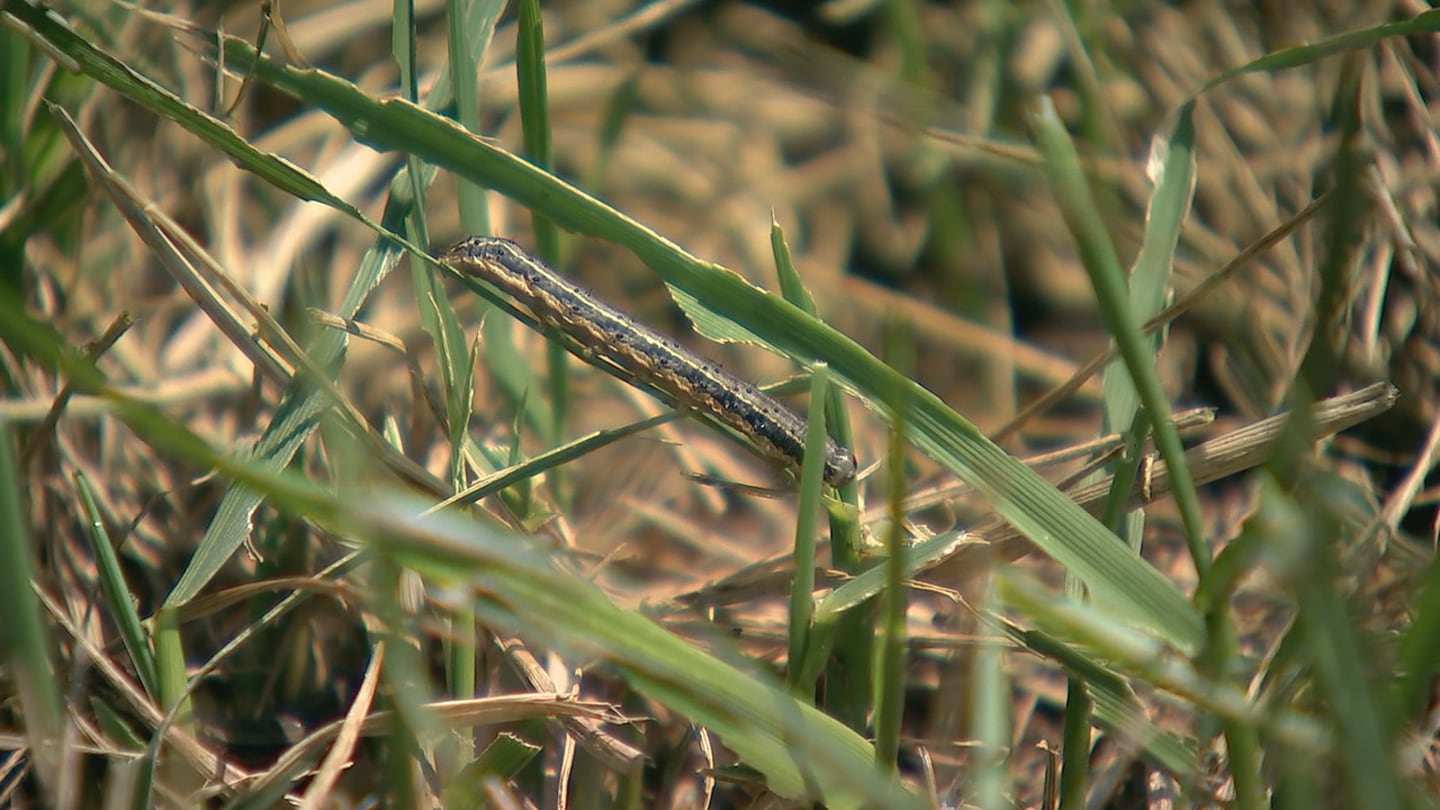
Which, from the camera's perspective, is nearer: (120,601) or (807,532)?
(807,532)

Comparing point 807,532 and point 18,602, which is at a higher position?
point 807,532

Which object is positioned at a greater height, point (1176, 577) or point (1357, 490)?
point (1357, 490)

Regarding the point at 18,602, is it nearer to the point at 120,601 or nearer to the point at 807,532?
the point at 120,601

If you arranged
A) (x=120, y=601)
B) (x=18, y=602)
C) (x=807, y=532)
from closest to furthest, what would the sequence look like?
(x=18, y=602) → (x=807, y=532) → (x=120, y=601)

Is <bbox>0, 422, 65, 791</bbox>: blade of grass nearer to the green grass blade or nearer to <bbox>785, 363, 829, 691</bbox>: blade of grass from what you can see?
the green grass blade

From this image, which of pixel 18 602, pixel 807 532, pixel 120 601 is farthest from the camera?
pixel 120 601

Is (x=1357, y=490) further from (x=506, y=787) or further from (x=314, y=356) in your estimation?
(x=314, y=356)

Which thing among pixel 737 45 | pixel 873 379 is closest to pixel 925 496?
pixel 873 379

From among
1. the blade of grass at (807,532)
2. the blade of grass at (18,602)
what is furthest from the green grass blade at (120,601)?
the blade of grass at (807,532)

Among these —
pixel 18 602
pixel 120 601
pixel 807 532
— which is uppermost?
pixel 807 532

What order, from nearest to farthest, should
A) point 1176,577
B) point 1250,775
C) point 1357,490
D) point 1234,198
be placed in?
point 1250,775 < point 1357,490 < point 1176,577 < point 1234,198

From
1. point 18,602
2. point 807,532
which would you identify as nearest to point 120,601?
point 18,602
